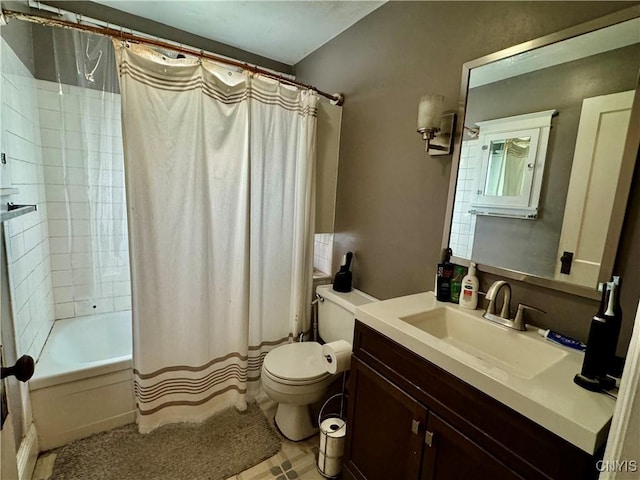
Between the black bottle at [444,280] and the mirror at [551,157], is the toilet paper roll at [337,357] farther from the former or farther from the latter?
the mirror at [551,157]

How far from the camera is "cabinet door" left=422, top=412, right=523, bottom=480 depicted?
79cm

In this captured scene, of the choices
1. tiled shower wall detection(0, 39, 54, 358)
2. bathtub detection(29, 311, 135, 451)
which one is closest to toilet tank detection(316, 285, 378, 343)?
bathtub detection(29, 311, 135, 451)

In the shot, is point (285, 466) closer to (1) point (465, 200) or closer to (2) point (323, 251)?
(2) point (323, 251)

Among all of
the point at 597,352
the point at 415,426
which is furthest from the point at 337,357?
the point at 597,352

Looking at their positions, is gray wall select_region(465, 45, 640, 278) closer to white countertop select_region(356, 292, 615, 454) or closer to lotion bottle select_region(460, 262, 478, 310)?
lotion bottle select_region(460, 262, 478, 310)

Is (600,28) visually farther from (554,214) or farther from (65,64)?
(65,64)

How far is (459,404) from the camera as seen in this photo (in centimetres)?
87

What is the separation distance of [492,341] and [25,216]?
232 cm

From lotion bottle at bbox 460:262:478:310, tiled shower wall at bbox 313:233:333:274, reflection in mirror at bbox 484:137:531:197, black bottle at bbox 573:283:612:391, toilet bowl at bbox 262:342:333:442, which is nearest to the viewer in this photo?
black bottle at bbox 573:283:612:391

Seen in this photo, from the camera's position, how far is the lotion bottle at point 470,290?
50.3 inches

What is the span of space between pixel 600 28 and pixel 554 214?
62 centimetres

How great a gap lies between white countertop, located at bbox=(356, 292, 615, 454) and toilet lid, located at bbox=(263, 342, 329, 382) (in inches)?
25.1

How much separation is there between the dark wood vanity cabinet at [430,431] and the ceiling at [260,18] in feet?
6.07

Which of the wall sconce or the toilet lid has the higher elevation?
the wall sconce
